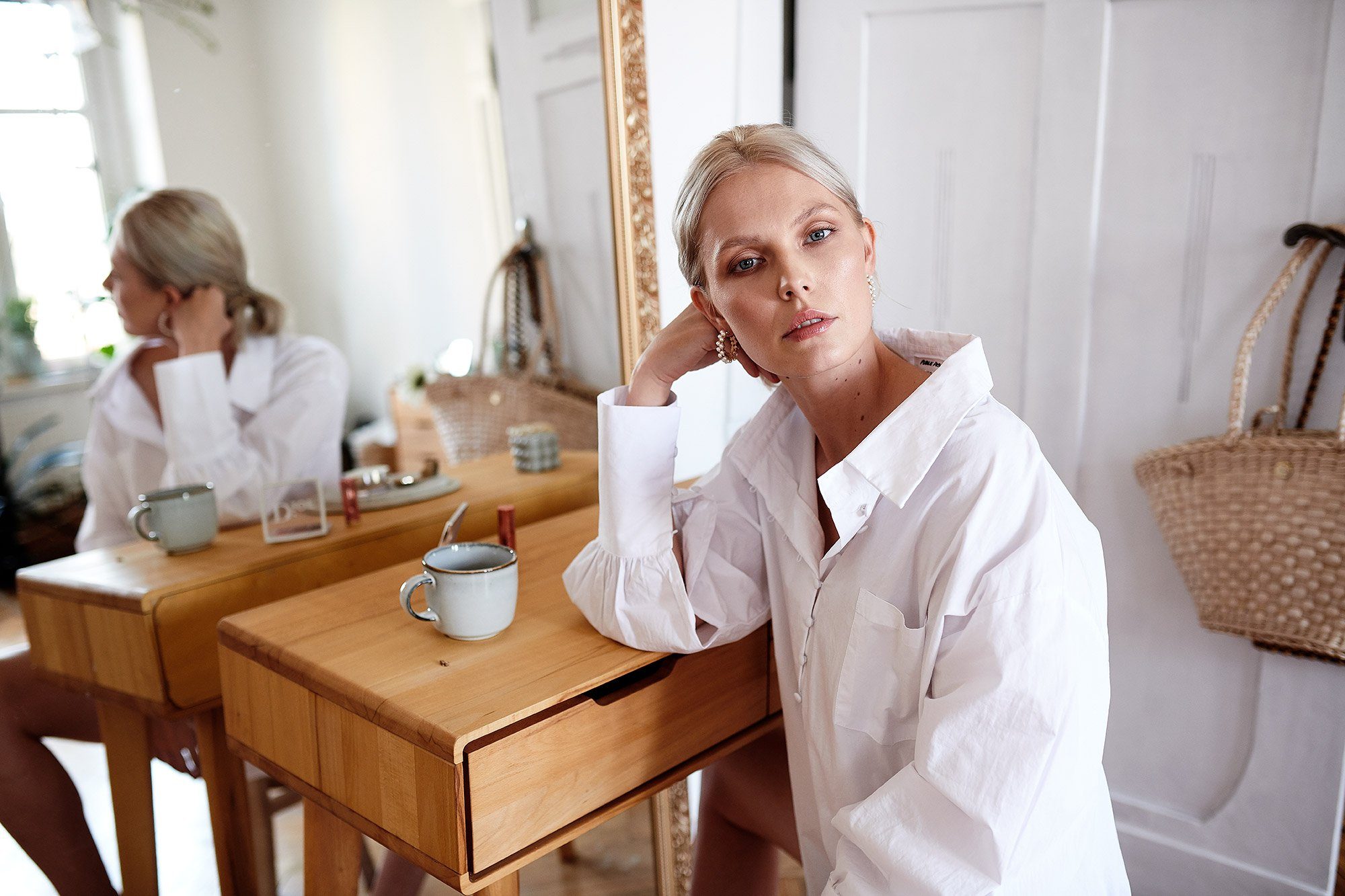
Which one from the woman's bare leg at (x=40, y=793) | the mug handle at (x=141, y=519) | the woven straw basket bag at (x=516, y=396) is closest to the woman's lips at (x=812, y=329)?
the woven straw basket bag at (x=516, y=396)

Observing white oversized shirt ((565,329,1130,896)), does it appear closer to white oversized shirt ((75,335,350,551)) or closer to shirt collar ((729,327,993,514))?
shirt collar ((729,327,993,514))

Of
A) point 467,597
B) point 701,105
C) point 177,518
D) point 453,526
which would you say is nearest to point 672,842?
point 453,526

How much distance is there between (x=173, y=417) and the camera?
5.46 ft

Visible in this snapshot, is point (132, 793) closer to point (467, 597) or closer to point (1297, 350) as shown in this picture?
point (467, 597)

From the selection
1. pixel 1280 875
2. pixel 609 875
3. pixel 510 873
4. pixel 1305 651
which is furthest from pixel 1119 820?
pixel 510 873

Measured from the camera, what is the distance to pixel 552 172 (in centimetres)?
181

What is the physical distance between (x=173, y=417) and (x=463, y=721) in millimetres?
972

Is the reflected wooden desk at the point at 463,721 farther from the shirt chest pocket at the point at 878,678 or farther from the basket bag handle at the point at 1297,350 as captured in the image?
the basket bag handle at the point at 1297,350

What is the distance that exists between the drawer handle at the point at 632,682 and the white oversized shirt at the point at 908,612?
0.05m

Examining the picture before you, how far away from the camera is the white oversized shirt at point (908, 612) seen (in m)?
0.96

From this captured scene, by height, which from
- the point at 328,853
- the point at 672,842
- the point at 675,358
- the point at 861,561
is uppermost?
the point at 675,358

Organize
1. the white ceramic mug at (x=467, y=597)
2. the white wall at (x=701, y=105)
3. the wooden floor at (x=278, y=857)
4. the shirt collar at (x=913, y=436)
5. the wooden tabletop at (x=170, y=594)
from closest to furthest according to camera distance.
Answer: the shirt collar at (x=913, y=436)
the white ceramic mug at (x=467, y=597)
the wooden tabletop at (x=170, y=594)
the white wall at (x=701, y=105)
the wooden floor at (x=278, y=857)

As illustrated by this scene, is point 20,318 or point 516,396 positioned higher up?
point 20,318

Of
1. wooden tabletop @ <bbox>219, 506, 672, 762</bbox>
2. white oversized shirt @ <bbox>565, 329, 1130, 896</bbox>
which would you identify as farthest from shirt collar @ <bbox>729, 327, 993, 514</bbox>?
wooden tabletop @ <bbox>219, 506, 672, 762</bbox>
